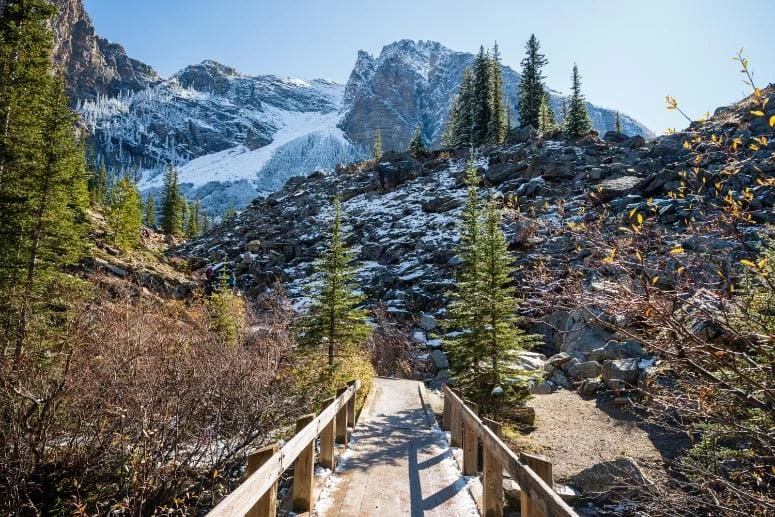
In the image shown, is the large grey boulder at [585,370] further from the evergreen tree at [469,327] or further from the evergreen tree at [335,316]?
the evergreen tree at [335,316]

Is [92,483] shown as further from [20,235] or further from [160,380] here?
[20,235]

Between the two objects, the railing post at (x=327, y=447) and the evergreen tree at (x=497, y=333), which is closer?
the railing post at (x=327, y=447)

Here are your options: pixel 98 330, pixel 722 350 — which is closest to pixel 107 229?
pixel 98 330

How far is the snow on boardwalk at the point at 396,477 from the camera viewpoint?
18.1 feet

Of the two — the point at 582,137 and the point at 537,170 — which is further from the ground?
the point at 582,137

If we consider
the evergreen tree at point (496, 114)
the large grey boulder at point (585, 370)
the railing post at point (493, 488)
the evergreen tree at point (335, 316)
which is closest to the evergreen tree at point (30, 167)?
the evergreen tree at point (335, 316)

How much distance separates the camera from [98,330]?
9531mm

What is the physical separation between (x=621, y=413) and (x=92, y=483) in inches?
618

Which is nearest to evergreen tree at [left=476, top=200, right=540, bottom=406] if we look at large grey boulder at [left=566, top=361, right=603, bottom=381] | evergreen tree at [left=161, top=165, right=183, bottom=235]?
large grey boulder at [left=566, top=361, right=603, bottom=381]

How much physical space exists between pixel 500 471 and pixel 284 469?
98.6 inches

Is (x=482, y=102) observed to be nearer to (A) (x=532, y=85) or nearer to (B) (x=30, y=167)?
(A) (x=532, y=85)

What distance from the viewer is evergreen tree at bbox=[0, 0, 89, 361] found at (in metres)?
15.6

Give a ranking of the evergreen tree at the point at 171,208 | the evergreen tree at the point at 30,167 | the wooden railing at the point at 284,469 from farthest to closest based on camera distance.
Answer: the evergreen tree at the point at 171,208
the evergreen tree at the point at 30,167
the wooden railing at the point at 284,469

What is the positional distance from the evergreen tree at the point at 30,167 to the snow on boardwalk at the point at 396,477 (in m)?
13.2
